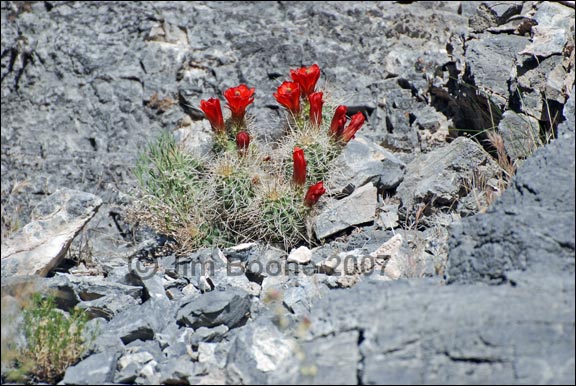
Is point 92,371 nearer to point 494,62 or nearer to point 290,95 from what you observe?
point 290,95

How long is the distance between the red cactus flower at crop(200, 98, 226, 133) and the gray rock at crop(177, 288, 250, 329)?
1.60 m

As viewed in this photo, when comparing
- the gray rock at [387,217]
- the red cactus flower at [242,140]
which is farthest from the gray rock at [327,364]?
the red cactus flower at [242,140]

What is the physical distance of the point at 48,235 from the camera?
209 inches

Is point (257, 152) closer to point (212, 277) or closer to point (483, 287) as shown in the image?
point (212, 277)

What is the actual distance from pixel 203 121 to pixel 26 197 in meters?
1.68

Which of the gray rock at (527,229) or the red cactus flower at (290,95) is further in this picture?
the red cactus flower at (290,95)

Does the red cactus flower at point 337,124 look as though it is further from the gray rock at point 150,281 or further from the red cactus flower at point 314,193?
the gray rock at point 150,281

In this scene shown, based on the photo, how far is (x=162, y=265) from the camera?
5.47 metres

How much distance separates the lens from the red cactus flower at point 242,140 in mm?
5645

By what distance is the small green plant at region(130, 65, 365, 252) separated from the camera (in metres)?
5.46

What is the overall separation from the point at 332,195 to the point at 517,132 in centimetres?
145

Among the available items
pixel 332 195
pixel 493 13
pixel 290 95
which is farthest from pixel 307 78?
pixel 493 13

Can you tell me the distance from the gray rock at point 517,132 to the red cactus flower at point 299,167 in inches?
60.3

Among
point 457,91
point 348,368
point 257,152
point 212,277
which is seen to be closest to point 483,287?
point 348,368
